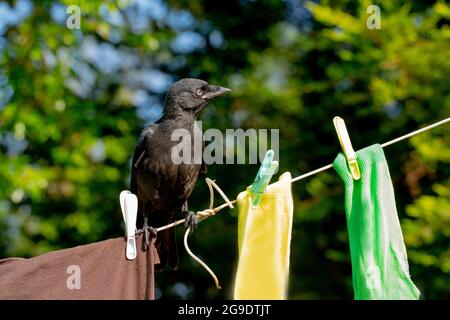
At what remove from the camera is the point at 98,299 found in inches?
120

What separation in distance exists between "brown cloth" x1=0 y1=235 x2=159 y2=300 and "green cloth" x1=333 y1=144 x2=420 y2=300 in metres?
0.79

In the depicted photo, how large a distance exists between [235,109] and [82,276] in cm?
636

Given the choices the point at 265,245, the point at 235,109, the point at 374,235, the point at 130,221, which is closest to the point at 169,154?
the point at 130,221

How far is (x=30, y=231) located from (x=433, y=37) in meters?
5.63

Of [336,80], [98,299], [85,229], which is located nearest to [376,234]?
[98,299]

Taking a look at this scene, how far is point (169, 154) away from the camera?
4.59 metres

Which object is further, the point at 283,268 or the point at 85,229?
the point at 85,229

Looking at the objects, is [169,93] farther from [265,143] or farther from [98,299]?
[265,143]

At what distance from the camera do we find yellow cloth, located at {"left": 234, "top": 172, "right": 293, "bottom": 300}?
2834 mm

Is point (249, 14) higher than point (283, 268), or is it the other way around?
point (249, 14)

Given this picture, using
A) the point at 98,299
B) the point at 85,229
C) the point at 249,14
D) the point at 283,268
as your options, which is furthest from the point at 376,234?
the point at 249,14

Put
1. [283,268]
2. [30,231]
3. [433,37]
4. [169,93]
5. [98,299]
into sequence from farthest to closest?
[30,231] → [433,37] → [169,93] → [98,299] → [283,268]

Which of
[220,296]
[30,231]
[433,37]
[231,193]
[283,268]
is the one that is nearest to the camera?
[283,268]

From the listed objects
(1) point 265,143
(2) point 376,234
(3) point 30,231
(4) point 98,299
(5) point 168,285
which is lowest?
(4) point 98,299
